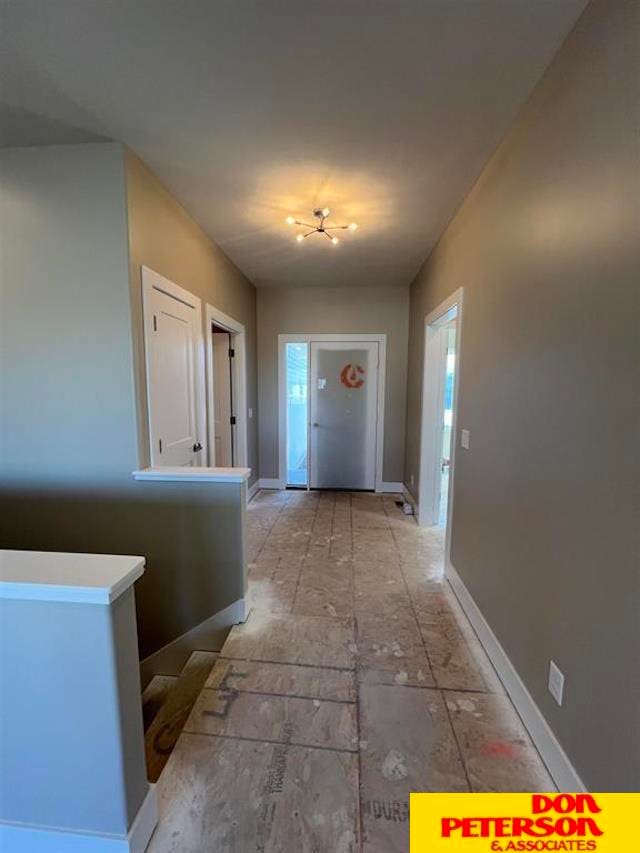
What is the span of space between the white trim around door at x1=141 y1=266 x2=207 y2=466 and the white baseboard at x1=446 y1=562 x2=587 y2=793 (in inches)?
80.8

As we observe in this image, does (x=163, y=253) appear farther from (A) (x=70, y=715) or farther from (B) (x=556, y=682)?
(B) (x=556, y=682)

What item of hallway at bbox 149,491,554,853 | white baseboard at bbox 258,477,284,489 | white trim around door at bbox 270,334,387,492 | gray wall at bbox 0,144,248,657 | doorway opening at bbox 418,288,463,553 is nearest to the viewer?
Answer: hallway at bbox 149,491,554,853

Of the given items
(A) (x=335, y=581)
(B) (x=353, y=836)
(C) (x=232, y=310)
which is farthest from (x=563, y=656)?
(C) (x=232, y=310)

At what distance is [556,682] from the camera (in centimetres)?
126

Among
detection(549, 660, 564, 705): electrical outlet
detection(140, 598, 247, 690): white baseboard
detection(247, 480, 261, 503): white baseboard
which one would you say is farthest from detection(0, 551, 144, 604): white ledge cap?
detection(247, 480, 261, 503): white baseboard

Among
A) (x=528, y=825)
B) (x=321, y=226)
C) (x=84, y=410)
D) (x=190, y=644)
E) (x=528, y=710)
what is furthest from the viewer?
(x=321, y=226)

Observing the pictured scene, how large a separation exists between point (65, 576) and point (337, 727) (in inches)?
47.1

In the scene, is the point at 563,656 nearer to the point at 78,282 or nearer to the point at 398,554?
the point at 398,554

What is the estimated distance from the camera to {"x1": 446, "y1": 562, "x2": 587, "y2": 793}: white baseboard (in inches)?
46.1

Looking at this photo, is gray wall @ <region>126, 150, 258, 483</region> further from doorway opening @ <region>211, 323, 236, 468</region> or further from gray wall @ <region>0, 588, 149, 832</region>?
gray wall @ <region>0, 588, 149, 832</region>

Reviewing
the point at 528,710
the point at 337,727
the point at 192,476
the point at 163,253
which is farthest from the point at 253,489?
the point at 528,710

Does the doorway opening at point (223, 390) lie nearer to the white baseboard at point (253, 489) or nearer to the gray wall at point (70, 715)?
the white baseboard at point (253, 489)

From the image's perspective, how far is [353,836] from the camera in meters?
1.09

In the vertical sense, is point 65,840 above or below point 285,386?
below
